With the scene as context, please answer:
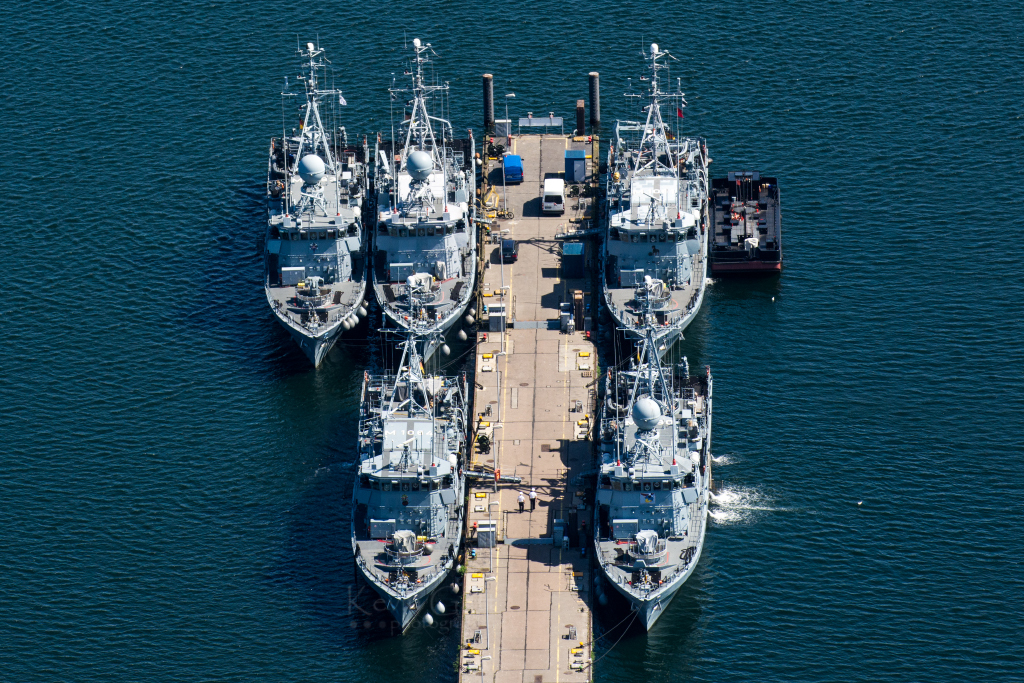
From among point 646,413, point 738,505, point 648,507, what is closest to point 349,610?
point 648,507

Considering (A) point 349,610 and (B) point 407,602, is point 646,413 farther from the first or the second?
(A) point 349,610

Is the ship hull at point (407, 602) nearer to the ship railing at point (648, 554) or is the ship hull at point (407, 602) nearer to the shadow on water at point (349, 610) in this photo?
the shadow on water at point (349, 610)

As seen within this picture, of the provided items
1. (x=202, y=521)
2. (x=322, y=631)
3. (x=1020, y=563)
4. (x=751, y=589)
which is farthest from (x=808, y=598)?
(x=202, y=521)

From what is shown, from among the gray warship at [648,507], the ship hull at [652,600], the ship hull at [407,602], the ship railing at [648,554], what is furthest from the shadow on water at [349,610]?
the ship railing at [648,554]

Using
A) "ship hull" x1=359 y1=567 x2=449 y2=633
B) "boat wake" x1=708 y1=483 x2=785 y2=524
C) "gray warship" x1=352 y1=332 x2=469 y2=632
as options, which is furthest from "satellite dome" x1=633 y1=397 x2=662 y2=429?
"ship hull" x1=359 y1=567 x2=449 y2=633

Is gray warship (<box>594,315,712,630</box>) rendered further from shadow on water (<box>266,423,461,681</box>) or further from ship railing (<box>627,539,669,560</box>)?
shadow on water (<box>266,423,461,681</box>)
